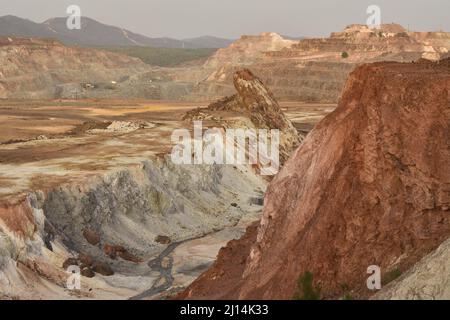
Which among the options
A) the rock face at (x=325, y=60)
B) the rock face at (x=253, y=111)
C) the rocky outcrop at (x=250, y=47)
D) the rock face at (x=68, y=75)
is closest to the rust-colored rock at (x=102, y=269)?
the rock face at (x=253, y=111)

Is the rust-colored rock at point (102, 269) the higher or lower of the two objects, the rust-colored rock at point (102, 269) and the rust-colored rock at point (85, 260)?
the lower

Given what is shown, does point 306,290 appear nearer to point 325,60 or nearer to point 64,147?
point 64,147

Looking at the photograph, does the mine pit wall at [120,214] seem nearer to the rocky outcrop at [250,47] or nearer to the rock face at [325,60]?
the rock face at [325,60]

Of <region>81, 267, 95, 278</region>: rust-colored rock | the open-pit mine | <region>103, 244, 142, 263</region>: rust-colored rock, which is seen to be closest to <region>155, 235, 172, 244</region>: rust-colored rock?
the open-pit mine

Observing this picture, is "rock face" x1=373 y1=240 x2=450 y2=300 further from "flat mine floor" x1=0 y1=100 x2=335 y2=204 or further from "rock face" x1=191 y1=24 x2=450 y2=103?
"rock face" x1=191 y1=24 x2=450 y2=103

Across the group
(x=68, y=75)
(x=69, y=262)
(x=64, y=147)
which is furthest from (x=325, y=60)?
(x=69, y=262)

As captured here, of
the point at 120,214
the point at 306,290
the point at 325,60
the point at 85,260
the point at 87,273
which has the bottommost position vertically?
the point at 87,273
